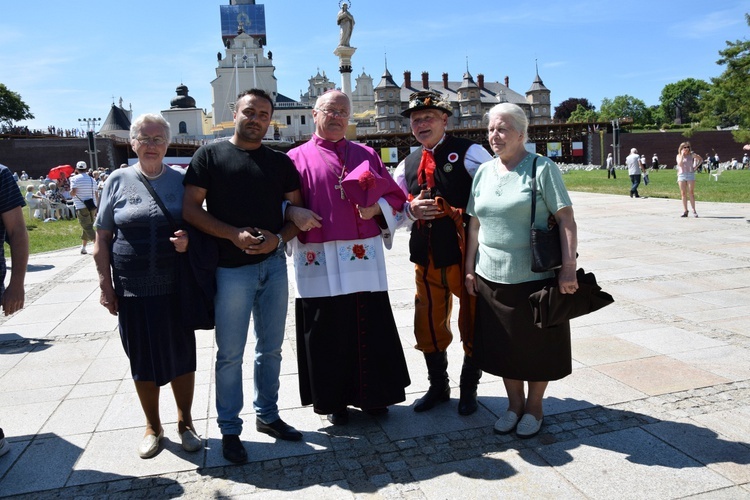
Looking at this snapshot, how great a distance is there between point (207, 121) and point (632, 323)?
3473 inches

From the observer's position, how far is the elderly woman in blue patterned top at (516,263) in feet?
11.3

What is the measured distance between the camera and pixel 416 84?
10150 centimetres

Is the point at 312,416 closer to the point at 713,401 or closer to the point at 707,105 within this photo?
the point at 713,401

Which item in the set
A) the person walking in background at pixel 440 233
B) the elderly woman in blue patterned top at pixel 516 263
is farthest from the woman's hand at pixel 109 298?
the elderly woman in blue patterned top at pixel 516 263

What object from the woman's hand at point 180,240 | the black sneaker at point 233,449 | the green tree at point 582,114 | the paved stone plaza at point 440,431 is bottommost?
the paved stone plaza at point 440,431

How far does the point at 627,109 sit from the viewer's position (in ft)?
339

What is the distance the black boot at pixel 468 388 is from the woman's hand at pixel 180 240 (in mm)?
2006

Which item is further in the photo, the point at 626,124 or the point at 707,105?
the point at 626,124

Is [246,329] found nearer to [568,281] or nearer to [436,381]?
[436,381]

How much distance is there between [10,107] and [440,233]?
257 feet

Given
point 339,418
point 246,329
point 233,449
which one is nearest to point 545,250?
point 339,418

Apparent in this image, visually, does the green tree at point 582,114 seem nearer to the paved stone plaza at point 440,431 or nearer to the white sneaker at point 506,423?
the paved stone plaza at point 440,431

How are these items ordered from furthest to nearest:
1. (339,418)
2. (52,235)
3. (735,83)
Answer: (735,83) < (52,235) < (339,418)

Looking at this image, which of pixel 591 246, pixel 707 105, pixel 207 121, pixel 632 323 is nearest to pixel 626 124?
pixel 707 105
